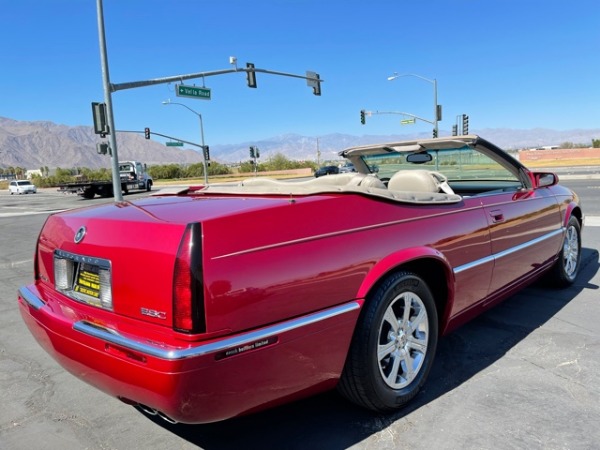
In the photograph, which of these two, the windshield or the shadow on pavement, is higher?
the windshield

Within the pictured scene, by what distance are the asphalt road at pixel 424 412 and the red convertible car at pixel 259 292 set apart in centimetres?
22

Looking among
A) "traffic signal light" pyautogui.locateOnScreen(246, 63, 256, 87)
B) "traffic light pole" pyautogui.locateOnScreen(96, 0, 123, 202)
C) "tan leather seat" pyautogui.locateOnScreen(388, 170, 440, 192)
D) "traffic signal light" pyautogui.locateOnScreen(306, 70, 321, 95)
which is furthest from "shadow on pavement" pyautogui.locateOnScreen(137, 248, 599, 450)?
"traffic signal light" pyautogui.locateOnScreen(306, 70, 321, 95)

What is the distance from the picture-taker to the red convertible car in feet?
5.99


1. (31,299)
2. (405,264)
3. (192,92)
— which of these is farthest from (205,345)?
(192,92)

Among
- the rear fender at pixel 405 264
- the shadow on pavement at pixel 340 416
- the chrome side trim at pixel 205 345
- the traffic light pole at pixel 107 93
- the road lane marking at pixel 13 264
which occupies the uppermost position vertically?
the traffic light pole at pixel 107 93

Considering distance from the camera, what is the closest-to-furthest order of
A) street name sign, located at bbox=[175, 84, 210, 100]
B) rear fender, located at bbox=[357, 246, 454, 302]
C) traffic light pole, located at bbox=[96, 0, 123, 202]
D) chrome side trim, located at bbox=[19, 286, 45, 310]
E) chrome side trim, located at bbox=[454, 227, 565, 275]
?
rear fender, located at bbox=[357, 246, 454, 302]
chrome side trim, located at bbox=[19, 286, 45, 310]
chrome side trim, located at bbox=[454, 227, 565, 275]
traffic light pole, located at bbox=[96, 0, 123, 202]
street name sign, located at bbox=[175, 84, 210, 100]

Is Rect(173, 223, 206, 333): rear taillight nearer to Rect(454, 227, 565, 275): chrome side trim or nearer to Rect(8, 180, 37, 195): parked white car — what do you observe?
Rect(454, 227, 565, 275): chrome side trim

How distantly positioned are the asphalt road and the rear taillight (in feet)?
2.95

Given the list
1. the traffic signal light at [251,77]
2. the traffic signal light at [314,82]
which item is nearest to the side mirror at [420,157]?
the traffic signal light at [251,77]

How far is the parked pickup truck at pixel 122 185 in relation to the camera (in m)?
28.2

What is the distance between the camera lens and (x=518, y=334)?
358 cm

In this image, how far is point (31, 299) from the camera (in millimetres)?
2619

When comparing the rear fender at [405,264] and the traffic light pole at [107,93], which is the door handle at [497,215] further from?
the traffic light pole at [107,93]

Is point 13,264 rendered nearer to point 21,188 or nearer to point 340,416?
point 340,416
